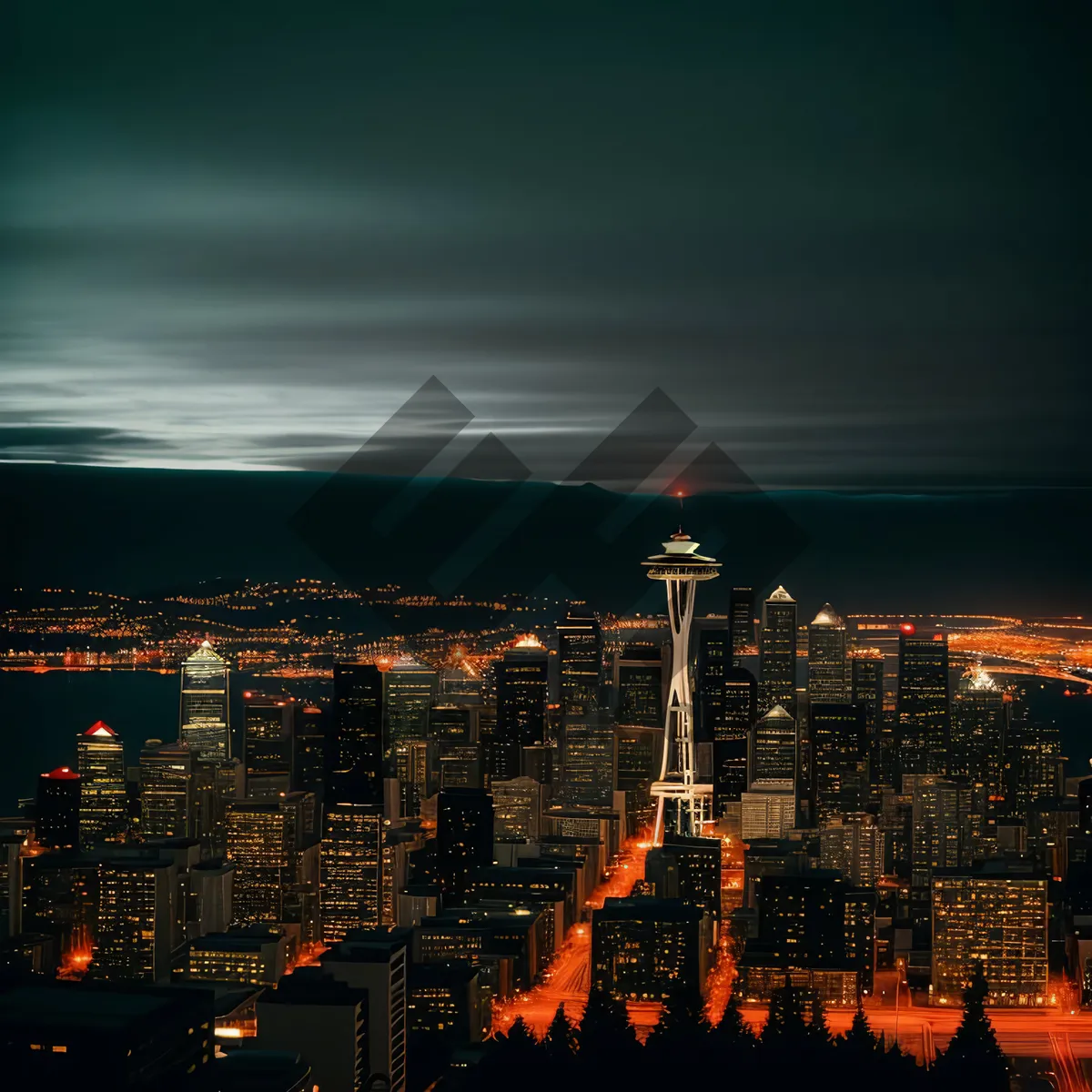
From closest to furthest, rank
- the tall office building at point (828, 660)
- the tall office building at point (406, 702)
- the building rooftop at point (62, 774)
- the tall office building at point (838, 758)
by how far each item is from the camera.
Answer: the building rooftop at point (62, 774) → the tall office building at point (838, 758) → the tall office building at point (406, 702) → the tall office building at point (828, 660)

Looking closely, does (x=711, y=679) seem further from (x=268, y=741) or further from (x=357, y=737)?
(x=268, y=741)

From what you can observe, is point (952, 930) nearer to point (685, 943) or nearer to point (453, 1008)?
point (685, 943)

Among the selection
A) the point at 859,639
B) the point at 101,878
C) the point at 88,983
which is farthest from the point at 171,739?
the point at 88,983

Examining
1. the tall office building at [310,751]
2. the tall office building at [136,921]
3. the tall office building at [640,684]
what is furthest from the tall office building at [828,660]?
the tall office building at [136,921]

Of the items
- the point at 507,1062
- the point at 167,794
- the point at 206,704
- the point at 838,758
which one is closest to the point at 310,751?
the point at 206,704

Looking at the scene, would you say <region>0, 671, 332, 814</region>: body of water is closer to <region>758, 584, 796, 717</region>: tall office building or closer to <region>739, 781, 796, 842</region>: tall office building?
<region>758, 584, 796, 717</region>: tall office building

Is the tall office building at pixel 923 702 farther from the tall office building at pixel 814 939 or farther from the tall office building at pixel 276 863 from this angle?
the tall office building at pixel 276 863

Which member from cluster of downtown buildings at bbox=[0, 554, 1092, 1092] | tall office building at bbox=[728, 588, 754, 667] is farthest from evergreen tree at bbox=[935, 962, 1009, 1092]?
tall office building at bbox=[728, 588, 754, 667]
